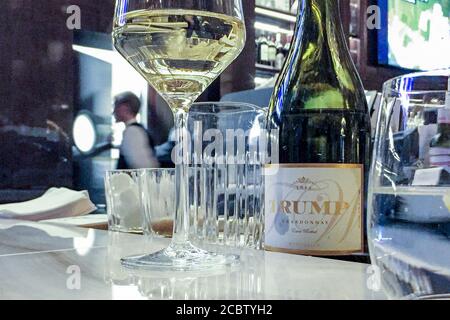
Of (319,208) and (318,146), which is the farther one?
(318,146)

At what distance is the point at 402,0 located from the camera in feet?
12.2

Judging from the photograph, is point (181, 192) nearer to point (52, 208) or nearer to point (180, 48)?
point (180, 48)

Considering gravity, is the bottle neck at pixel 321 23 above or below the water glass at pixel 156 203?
above

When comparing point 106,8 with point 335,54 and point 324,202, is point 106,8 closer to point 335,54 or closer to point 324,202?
point 335,54

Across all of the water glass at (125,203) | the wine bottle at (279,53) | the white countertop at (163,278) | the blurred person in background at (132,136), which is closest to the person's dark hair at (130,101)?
the blurred person in background at (132,136)

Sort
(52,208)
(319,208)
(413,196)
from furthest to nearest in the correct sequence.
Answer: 1. (52,208)
2. (319,208)
3. (413,196)

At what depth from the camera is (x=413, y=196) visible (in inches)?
9.8

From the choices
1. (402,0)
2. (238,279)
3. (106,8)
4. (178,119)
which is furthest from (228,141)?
(402,0)

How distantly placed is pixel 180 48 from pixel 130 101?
2.22 m

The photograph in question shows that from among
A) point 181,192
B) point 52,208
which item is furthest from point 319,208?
point 52,208

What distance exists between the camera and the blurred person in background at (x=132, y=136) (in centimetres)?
256

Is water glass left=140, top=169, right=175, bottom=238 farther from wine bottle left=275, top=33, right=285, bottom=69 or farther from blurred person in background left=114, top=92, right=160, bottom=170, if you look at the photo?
wine bottle left=275, top=33, right=285, bottom=69

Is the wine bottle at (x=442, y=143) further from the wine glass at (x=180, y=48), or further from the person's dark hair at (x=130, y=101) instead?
the person's dark hair at (x=130, y=101)

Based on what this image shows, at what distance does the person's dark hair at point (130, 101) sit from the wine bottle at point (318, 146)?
199 cm
